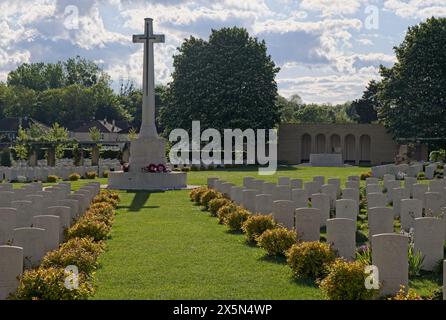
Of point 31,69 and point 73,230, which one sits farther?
point 31,69

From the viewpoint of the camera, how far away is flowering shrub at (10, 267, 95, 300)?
8031mm

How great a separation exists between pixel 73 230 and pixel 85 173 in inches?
962

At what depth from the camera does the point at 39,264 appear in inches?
414

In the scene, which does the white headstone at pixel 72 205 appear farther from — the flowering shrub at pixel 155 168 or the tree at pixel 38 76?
the tree at pixel 38 76

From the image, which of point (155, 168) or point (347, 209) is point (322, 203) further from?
point (155, 168)

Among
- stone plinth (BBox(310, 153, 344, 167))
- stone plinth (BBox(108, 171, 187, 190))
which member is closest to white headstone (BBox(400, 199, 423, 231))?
stone plinth (BBox(108, 171, 187, 190))

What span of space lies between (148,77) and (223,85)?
21312 millimetres

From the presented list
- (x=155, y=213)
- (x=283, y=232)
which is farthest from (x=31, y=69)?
(x=283, y=232)

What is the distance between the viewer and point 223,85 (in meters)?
50.4

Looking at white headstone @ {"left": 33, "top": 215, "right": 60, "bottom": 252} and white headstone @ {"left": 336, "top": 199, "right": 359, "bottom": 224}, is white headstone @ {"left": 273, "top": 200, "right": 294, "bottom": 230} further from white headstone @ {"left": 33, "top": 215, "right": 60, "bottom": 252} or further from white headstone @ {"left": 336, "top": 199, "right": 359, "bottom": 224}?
white headstone @ {"left": 33, "top": 215, "right": 60, "bottom": 252}

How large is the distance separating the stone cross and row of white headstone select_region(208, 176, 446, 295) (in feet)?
30.0
